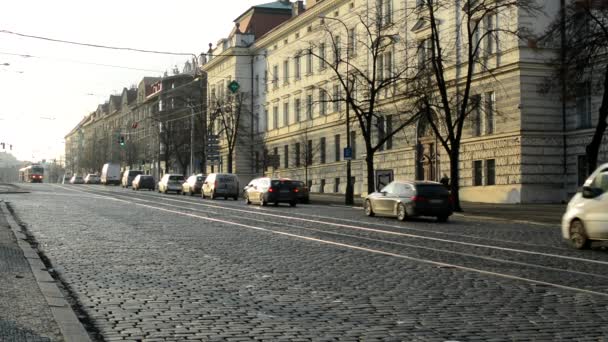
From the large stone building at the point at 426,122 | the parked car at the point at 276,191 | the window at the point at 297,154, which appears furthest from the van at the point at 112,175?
the parked car at the point at 276,191

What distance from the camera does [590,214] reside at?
1573cm

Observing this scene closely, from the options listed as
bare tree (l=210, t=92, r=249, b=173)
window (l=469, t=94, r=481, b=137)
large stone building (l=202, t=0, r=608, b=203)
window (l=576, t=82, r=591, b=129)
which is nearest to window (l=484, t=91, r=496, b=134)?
large stone building (l=202, t=0, r=608, b=203)

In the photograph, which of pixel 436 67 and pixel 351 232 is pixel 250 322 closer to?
pixel 351 232

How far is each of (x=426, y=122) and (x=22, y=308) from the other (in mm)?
36420

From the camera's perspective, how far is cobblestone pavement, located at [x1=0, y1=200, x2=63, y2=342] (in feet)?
22.0

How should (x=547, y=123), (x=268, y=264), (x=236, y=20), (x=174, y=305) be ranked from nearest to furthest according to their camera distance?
(x=174, y=305), (x=268, y=264), (x=547, y=123), (x=236, y=20)

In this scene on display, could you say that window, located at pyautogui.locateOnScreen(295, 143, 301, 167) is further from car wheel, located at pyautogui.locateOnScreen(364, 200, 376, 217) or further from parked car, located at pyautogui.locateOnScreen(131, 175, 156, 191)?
car wheel, located at pyautogui.locateOnScreen(364, 200, 376, 217)

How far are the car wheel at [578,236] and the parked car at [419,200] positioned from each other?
32.2 feet

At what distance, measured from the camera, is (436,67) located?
1266 inches

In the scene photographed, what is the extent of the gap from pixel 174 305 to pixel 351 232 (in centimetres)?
1179

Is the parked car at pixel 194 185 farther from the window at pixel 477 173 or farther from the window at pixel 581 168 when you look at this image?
the window at pixel 581 168

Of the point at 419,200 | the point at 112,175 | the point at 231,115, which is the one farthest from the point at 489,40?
the point at 112,175

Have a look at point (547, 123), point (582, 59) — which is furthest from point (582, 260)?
point (547, 123)

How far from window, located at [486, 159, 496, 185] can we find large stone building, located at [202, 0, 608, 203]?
52mm
